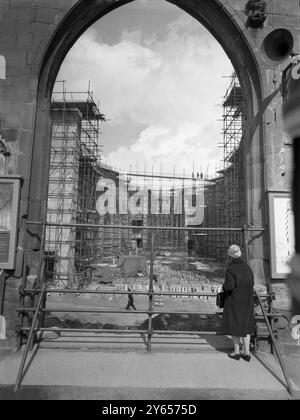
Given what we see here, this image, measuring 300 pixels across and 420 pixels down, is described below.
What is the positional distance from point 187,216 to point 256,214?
2919cm

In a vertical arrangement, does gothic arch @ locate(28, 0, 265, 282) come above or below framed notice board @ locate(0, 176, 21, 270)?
above

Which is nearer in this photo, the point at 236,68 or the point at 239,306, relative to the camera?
the point at 239,306

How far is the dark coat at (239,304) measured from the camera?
446 centimetres

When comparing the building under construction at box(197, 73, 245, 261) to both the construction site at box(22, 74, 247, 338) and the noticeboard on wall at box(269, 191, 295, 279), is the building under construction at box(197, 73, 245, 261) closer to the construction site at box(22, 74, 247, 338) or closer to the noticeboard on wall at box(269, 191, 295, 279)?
the construction site at box(22, 74, 247, 338)

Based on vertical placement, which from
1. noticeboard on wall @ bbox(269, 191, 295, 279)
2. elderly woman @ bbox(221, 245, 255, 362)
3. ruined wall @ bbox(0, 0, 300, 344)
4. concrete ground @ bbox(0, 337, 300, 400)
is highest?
ruined wall @ bbox(0, 0, 300, 344)

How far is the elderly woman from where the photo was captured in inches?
176

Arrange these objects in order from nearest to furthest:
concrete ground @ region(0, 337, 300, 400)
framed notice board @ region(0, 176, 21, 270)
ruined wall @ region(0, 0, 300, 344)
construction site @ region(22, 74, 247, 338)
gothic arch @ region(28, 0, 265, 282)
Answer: concrete ground @ region(0, 337, 300, 400)
framed notice board @ region(0, 176, 21, 270)
ruined wall @ region(0, 0, 300, 344)
gothic arch @ region(28, 0, 265, 282)
construction site @ region(22, 74, 247, 338)

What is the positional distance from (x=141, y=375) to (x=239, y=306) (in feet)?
5.38

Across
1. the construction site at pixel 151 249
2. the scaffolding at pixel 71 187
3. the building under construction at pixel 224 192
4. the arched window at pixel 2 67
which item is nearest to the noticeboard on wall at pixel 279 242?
the construction site at pixel 151 249

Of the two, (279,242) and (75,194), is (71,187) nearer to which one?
(75,194)

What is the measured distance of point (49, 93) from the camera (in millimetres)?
5672

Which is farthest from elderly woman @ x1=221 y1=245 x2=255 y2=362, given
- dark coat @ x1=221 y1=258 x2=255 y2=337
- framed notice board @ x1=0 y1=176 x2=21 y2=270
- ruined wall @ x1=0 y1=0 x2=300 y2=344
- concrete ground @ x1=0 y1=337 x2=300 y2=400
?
framed notice board @ x1=0 y1=176 x2=21 y2=270

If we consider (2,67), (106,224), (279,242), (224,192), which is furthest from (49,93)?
(224,192)

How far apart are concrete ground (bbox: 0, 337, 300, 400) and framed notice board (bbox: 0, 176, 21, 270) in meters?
1.63
